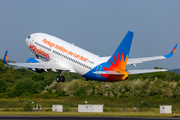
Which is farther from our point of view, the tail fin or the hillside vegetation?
the hillside vegetation

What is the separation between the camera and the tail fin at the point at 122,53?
4978 centimetres

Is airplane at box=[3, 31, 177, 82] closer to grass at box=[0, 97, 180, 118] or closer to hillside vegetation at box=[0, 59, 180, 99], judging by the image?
hillside vegetation at box=[0, 59, 180, 99]

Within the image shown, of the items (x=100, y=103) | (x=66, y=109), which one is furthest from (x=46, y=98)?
(x=100, y=103)

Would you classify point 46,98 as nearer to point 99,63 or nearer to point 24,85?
point 24,85

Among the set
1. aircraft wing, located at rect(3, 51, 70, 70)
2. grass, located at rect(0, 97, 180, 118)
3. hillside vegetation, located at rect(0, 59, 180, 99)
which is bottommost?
grass, located at rect(0, 97, 180, 118)

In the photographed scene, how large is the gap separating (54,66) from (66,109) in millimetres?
15994

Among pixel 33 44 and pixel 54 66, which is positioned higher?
pixel 33 44

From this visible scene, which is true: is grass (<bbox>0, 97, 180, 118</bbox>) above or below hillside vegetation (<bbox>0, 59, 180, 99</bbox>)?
below

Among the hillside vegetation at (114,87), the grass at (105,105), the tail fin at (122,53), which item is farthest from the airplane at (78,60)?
the grass at (105,105)

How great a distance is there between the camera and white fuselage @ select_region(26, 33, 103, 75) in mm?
55438

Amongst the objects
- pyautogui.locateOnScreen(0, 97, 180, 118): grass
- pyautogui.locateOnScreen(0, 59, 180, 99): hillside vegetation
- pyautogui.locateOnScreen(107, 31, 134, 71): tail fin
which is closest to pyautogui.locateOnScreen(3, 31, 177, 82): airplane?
pyautogui.locateOnScreen(107, 31, 134, 71): tail fin

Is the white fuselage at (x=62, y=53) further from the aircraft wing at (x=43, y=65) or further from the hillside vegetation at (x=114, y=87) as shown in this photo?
the hillside vegetation at (x=114, y=87)

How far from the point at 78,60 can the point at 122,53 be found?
897 cm

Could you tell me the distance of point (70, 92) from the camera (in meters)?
61.7
